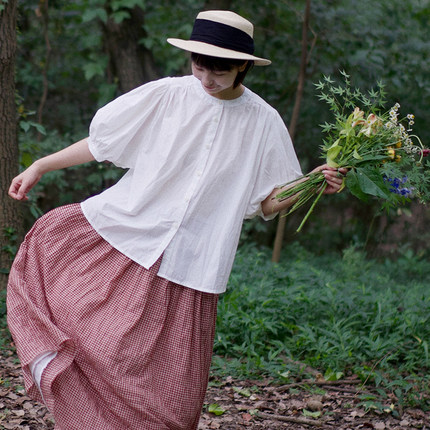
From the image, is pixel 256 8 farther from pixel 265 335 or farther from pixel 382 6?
pixel 265 335

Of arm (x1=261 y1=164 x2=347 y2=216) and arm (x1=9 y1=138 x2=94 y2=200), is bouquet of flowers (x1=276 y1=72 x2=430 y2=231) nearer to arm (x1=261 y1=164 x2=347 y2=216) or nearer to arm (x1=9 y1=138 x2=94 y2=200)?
arm (x1=261 y1=164 x2=347 y2=216)

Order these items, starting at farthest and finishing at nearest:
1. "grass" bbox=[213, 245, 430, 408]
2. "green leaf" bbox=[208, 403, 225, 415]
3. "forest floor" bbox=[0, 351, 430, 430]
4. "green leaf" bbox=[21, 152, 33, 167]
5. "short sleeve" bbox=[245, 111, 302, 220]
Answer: "green leaf" bbox=[21, 152, 33, 167], "grass" bbox=[213, 245, 430, 408], "green leaf" bbox=[208, 403, 225, 415], "forest floor" bbox=[0, 351, 430, 430], "short sleeve" bbox=[245, 111, 302, 220]

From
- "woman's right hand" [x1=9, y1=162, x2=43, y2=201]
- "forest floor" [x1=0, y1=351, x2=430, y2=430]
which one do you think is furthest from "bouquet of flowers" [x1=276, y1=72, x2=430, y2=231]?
"forest floor" [x1=0, y1=351, x2=430, y2=430]

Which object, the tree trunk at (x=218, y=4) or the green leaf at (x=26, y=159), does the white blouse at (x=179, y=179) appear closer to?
the green leaf at (x=26, y=159)

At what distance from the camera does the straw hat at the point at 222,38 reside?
2428 mm

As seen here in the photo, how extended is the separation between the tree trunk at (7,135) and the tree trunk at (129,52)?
10.1ft

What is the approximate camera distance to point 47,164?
2621 millimetres

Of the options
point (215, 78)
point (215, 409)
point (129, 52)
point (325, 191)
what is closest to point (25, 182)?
point (215, 78)

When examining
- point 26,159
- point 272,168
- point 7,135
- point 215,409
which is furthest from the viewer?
point 26,159

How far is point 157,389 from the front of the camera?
2.51m

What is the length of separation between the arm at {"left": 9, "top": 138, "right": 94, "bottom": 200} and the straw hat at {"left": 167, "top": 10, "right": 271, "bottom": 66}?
0.54 meters

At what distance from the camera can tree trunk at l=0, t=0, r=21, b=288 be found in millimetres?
4137

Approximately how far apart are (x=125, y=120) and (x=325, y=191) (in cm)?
80

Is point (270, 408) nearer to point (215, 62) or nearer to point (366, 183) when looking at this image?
A: point (366, 183)
